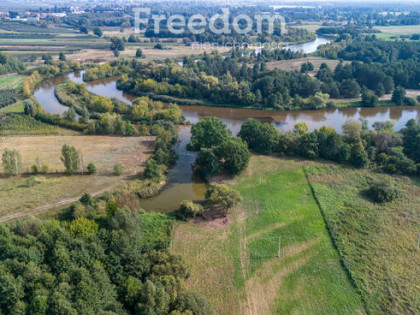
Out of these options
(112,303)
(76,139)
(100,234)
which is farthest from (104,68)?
(112,303)

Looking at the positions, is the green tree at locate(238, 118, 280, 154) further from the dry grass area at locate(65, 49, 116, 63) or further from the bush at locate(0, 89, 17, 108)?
the dry grass area at locate(65, 49, 116, 63)

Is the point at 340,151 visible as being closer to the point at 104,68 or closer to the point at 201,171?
the point at 201,171

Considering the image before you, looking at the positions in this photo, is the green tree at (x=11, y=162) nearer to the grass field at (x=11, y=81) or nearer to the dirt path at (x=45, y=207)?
the dirt path at (x=45, y=207)

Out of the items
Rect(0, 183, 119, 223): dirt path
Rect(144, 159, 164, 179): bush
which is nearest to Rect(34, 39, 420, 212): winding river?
Rect(144, 159, 164, 179): bush

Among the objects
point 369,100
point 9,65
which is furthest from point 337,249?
point 9,65

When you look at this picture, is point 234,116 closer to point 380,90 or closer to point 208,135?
point 208,135
